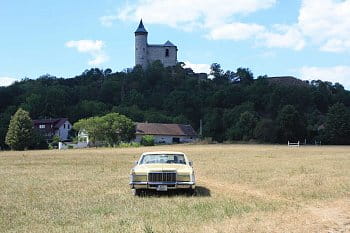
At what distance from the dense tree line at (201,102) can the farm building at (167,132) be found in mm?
5393

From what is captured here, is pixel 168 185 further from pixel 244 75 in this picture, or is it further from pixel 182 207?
pixel 244 75

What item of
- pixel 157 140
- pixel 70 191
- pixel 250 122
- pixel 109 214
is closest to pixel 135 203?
pixel 109 214

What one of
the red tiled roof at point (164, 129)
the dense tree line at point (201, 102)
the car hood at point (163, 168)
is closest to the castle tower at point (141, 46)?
the dense tree line at point (201, 102)

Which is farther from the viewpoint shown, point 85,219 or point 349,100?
point 349,100

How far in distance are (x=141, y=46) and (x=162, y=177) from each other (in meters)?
182

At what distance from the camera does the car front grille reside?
16.8 metres

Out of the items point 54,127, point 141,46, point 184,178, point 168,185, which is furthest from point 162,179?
point 141,46

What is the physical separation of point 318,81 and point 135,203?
526 feet

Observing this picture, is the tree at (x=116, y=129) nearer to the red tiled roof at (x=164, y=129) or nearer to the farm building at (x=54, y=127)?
the red tiled roof at (x=164, y=129)

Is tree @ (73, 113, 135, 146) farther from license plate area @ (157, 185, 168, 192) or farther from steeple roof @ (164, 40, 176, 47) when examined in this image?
steeple roof @ (164, 40, 176, 47)

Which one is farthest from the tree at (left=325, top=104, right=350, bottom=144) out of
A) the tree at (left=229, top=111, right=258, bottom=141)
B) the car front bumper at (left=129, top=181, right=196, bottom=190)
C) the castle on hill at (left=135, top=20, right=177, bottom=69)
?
the castle on hill at (left=135, top=20, right=177, bottom=69)

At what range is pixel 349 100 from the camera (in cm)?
14300

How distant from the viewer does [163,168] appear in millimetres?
17000

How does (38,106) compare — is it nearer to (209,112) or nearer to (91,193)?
(209,112)
